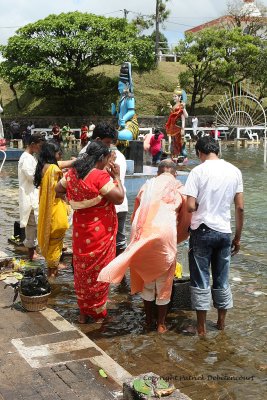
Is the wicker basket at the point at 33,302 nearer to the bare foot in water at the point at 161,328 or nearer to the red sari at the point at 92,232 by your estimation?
the red sari at the point at 92,232

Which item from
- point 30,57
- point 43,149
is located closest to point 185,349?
point 43,149

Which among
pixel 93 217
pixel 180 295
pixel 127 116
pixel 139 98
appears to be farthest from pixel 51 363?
pixel 139 98

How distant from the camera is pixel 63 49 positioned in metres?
34.4

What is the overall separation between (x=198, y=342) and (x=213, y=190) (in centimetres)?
126

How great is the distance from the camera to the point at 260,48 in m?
36.8

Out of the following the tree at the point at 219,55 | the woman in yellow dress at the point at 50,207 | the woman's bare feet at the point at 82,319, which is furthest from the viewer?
the tree at the point at 219,55

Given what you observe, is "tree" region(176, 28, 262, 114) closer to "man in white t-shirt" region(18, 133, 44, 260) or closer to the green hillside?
the green hillside

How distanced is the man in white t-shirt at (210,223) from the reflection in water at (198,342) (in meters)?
0.30

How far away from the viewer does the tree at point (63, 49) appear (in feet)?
111

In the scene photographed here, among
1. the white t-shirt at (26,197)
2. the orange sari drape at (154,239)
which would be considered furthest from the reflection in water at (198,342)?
the white t-shirt at (26,197)

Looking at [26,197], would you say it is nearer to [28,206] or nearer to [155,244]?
[28,206]

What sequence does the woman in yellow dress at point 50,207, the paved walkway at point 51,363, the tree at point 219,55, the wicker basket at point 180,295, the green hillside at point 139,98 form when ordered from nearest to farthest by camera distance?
the paved walkway at point 51,363 → the wicker basket at point 180,295 → the woman in yellow dress at point 50,207 → the tree at point 219,55 → the green hillside at point 139,98

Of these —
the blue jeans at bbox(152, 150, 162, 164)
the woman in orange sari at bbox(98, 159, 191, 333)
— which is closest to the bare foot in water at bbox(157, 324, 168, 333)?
the woman in orange sari at bbox(98, 159, 191, 333)

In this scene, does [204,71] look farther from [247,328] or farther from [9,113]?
[247,328]
